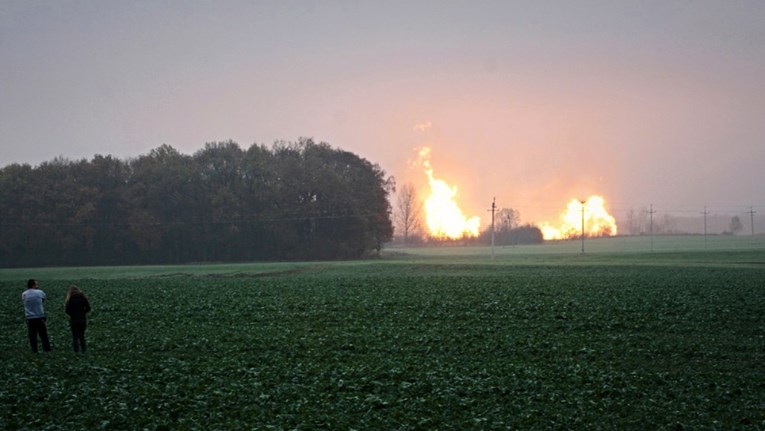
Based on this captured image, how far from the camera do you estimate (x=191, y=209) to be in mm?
Result: 117875

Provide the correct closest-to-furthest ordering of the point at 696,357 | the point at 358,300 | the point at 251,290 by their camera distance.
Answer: the point at 696,357 < the point at 358,300 < the point at 251,290

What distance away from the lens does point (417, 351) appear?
2586 cm

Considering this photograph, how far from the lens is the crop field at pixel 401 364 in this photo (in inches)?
Answer: 665

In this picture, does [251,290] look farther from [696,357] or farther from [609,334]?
[696,357]

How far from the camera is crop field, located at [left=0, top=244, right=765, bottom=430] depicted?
16.9m

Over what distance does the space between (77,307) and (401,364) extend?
11.3 m

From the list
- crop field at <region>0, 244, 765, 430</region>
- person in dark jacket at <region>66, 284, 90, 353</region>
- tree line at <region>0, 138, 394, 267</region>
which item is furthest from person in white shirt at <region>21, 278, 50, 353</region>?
tree line at <region>0, 138, 394, 267</region>

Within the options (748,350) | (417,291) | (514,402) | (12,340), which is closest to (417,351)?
(514,402)

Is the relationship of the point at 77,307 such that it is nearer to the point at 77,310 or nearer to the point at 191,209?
the point at 77,310

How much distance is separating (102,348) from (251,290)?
80.1 ft

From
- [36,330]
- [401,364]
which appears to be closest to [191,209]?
[36,330]

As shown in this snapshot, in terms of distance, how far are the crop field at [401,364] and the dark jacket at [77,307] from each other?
4.60 ft

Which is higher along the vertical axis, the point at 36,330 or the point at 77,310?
the point at 77,310

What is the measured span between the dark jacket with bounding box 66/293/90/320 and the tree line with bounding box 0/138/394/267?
89.6 m
